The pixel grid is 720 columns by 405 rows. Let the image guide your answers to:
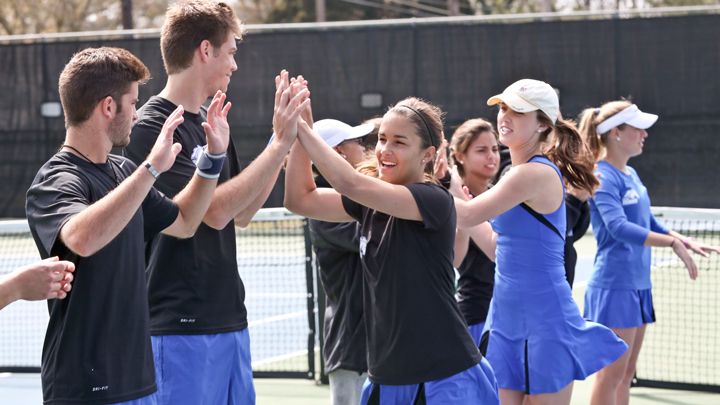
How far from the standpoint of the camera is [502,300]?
496 centimetres

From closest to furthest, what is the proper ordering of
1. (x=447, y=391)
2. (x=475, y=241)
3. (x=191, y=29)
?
(x=447, y=391)
(x=191, y=29)
(x=475, y=241)

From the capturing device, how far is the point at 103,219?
3.23 metres

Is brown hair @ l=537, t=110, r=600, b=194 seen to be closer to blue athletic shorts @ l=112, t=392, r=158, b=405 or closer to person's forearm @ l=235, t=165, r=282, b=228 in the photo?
person's forearm @ l=235, t=165, r=282, b=228

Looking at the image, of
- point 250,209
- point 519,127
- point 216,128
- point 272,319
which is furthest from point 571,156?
point 272,319

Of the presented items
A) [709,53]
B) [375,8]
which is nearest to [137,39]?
[709,53]

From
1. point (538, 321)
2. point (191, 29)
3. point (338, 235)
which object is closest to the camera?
point (191, 29)

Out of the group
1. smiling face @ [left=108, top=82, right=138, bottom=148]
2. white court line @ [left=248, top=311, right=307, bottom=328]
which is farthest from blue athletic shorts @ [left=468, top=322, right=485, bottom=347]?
white court line @ [left=248, top=311, right=307, bottom=328]

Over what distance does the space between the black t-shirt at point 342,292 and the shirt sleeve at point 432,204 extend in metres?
0.96

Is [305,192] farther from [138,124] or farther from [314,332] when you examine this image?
[314,332]

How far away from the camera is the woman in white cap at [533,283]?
484 cm

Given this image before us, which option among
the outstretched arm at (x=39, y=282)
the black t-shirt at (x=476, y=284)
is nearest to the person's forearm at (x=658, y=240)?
the black t-shirt at (x=476, y=284)

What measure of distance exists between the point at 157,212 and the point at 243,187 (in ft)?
1.13

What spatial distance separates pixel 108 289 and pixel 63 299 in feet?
0.45

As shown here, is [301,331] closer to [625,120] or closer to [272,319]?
[272,319]
